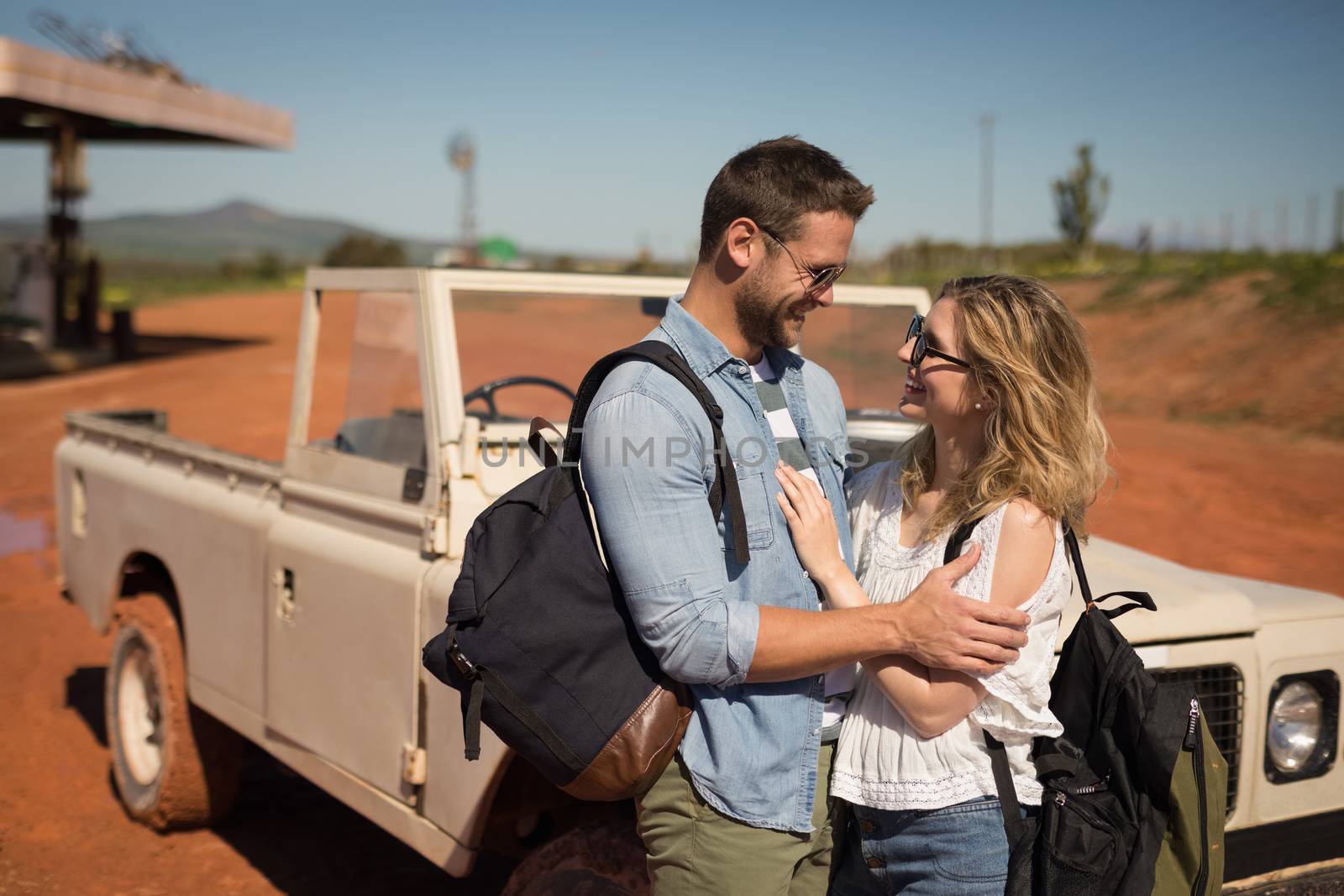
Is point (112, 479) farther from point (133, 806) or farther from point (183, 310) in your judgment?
A: point (183, 310)

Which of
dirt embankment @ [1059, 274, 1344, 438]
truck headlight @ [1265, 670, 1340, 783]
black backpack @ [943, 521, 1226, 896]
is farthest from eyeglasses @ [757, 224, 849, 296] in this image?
dirt embankment @ [1059, 274, 1344, 438]

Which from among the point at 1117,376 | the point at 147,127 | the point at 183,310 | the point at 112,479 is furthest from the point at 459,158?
the point at 112,479

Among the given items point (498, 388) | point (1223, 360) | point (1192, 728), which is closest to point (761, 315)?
point (1192, 728)

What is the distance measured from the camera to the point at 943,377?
208 cm

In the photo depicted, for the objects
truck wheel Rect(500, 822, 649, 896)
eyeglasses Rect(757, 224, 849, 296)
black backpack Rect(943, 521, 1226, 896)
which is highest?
eyeglasses Rect(757, 224, 849, 296)

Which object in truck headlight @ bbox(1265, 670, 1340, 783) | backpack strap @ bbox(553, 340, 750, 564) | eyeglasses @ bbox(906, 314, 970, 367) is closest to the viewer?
backpack strap @ bbox(553, 340, 750, 564)

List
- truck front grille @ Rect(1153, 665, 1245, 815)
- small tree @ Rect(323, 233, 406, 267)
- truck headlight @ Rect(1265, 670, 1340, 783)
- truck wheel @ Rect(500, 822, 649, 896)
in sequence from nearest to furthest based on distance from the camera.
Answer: truck wheel @ Rect(500, 822, 649, 896) < truck front grille @ Rect(1153, 665, 1245, 815) < truck headlight @ Rect(1265, 670, 1340, 783) < small tree @ Rect(323, 233, 406, 267)

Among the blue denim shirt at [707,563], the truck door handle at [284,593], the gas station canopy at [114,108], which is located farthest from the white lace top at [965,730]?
the gas station canopy at [114,108]

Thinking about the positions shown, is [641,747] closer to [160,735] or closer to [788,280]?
[788,280]

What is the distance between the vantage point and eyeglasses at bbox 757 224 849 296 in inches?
75.4

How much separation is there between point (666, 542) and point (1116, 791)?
0.89 meters

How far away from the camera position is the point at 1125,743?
1.93 metres

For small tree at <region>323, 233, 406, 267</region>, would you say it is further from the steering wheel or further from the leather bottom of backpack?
the leather bottom of backpack

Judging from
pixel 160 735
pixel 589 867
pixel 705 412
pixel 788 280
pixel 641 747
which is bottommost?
pixel 160 735
